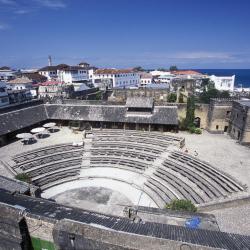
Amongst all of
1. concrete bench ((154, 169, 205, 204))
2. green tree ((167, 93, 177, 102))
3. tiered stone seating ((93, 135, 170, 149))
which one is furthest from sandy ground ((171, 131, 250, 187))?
green tree ((167, 93, 177, 102))

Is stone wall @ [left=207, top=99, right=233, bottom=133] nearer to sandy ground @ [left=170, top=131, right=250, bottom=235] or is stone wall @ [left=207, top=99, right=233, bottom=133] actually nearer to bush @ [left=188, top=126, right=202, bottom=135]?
sandy ground @ [left=170, top=131, right=250, bottom=235]

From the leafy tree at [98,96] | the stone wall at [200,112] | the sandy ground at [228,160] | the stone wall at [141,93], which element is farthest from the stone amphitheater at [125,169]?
the leafy tree at [98,96]

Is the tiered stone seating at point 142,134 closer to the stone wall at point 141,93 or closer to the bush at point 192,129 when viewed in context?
the bush at point 192,129

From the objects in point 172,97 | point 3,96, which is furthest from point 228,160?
point 3,96

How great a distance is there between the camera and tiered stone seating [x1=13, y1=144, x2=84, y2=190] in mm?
24922

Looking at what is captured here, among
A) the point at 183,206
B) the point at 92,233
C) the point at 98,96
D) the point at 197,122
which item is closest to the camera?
the point at 92,233

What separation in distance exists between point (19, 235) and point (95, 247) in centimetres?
429

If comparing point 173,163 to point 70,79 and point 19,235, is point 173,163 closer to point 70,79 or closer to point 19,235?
point 19,235

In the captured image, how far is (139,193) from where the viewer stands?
2288cm

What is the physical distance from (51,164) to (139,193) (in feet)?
37.6

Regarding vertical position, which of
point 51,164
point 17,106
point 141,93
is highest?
point 17,106

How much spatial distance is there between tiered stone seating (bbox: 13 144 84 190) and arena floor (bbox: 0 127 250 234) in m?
1.34

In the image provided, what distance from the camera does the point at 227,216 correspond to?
17.7 metres

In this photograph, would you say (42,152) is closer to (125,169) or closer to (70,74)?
(125,169)
